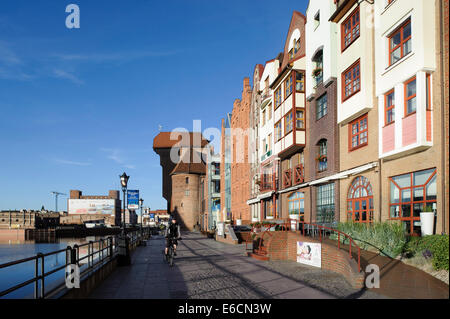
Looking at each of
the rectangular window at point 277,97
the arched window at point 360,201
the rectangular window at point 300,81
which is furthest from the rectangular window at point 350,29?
the rectangular window at point 277,97

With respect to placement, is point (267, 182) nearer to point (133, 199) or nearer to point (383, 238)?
point (133, 199)

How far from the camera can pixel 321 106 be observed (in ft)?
74.8

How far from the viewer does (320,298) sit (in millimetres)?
8844

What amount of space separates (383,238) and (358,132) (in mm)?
6740

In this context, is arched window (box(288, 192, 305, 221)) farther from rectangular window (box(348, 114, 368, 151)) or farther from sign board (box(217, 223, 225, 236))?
sign board (box(217, 223, 225, 236))

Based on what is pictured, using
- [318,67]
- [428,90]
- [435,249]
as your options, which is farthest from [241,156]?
[435,249]

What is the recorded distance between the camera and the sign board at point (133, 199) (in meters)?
30.2

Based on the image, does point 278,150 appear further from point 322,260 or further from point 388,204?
point 322,260

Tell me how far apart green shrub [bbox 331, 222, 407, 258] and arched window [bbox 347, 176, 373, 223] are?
9.09ft

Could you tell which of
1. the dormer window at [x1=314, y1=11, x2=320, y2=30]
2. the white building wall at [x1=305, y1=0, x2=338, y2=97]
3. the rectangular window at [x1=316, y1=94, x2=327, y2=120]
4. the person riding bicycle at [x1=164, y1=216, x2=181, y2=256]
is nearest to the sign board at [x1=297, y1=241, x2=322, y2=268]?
the person riding bicycle at [x1=164, y1=216, x2=181, y2=256]

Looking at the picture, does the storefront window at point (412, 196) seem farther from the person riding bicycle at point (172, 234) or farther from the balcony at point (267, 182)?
the balcony at point (267, 182)

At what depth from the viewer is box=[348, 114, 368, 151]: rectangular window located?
58.4ft

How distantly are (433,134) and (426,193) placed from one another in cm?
203

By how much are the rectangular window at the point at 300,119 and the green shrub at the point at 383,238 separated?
11209mm
